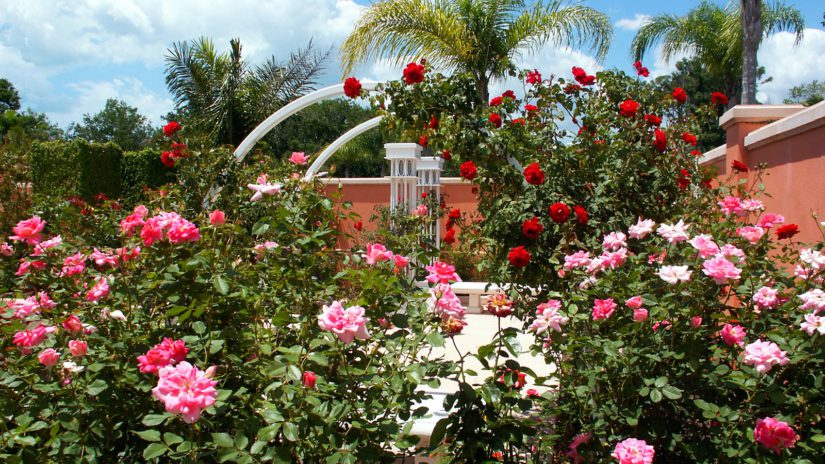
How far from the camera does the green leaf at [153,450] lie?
4.84 feet

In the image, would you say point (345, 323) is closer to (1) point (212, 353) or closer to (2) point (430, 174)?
(1) point (212, 353)

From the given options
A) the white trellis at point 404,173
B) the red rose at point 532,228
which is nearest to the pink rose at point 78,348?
the red rose at point 532,228

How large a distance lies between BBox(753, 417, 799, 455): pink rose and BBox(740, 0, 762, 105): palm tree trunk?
381 inches

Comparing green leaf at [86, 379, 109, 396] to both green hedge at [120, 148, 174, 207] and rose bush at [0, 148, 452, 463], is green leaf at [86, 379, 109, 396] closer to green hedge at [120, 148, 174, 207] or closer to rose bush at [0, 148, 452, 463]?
rose bush at [0, 148, 452, 463]

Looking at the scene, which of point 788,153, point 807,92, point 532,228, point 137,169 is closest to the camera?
point 532,228

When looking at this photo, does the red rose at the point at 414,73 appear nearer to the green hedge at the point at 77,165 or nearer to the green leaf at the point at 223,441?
the green leaf at the point at 223,441

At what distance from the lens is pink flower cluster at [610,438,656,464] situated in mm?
1621

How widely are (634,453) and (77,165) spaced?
12.4 meters

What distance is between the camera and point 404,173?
373 inches

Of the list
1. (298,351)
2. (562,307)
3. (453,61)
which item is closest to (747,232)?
(562,307)

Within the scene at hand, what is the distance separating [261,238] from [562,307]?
1183mm

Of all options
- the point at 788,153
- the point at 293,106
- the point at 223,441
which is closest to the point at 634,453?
the point at 223,441

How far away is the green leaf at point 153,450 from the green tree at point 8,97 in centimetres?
4540

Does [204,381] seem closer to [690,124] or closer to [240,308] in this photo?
[240,308]
